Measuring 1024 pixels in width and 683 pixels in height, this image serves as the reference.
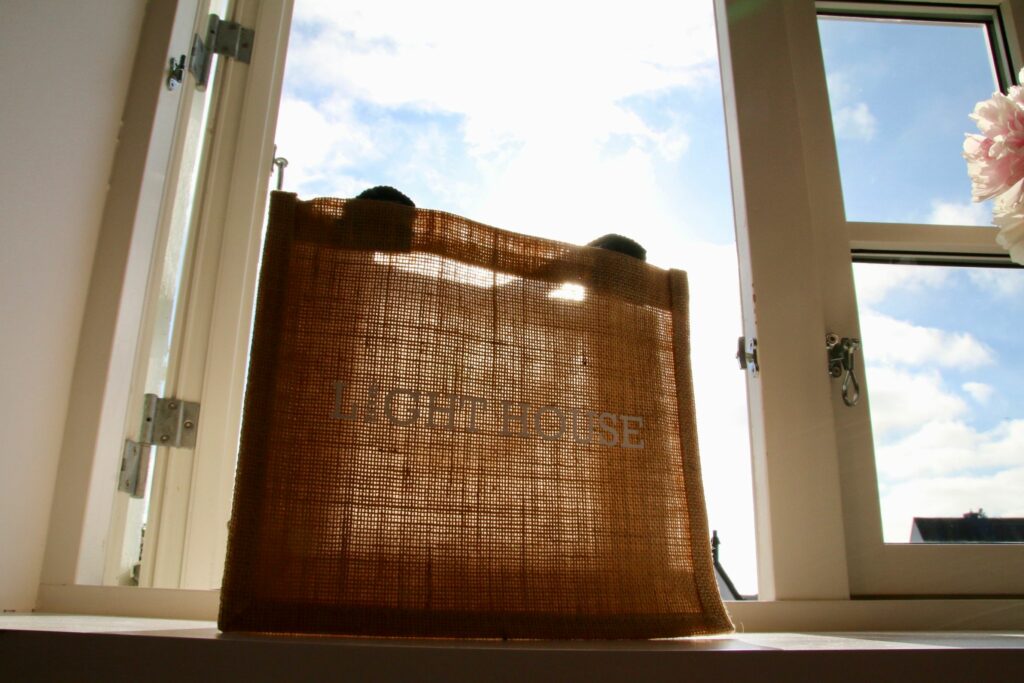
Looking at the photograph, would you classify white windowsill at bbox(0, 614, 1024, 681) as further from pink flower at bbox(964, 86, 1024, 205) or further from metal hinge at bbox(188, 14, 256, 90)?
metal hinge at bbox(188, 14, 256, 90)

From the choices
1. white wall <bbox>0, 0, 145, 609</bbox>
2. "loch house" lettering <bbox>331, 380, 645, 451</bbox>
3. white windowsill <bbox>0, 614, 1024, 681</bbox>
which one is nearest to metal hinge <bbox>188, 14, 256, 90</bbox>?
→ white wall <bbox>0, 0, 145, 609</bbox>

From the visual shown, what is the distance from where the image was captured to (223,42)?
0.96 metres

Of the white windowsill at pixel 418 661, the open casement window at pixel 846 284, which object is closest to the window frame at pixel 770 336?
the open casement window at pixel 846 284

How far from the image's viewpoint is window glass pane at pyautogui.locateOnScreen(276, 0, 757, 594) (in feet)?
3.13

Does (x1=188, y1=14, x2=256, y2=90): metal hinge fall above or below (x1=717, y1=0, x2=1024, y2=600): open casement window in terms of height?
above

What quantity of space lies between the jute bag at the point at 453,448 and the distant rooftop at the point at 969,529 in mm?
412

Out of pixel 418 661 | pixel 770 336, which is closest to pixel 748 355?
pixel 770 336

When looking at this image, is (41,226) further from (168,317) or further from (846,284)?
(846,284)

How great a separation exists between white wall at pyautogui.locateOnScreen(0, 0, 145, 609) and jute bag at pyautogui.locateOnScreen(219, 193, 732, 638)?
30 cm

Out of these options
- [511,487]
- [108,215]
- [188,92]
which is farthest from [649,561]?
[188,92]

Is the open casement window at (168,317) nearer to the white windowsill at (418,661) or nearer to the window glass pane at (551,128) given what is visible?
the window glass pane at (551,128)

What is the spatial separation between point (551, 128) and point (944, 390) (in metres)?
0.61

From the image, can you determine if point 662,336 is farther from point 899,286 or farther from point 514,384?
point 899,286

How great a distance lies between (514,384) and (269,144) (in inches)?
22.0
